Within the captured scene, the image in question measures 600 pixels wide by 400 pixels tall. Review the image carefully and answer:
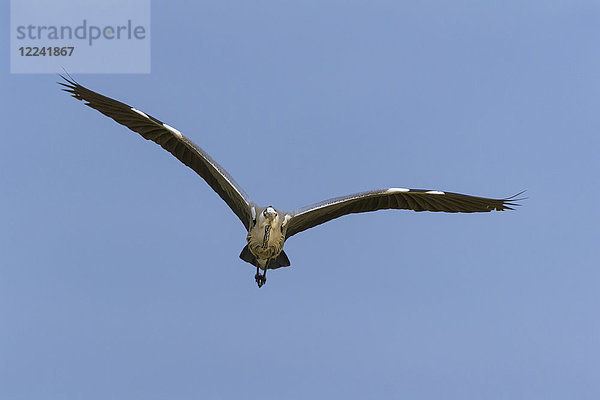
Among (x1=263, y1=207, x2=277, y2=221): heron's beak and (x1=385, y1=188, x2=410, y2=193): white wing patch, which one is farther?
(x1=385, y1=188, x2=410, y2=193): white wing patch

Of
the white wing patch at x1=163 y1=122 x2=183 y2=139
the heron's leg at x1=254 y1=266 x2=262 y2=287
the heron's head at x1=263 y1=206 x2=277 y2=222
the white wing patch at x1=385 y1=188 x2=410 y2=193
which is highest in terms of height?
the white wing patch at x1=163 y1=122 x2=183 y2=139

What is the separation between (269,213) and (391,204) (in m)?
3.26

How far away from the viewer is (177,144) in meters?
18.7

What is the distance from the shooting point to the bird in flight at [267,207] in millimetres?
17875

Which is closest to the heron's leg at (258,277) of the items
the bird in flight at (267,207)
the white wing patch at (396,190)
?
the bird in flight at (267,207)

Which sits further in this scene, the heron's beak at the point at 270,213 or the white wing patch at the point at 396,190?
the white wing patch at the point at 396,190

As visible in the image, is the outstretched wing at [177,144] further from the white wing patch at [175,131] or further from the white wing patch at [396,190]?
the white wing patch at [396,190]

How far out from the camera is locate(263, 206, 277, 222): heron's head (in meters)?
17.5

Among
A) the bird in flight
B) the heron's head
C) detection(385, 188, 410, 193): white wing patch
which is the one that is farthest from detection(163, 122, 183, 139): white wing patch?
detection(385, 188, 410, 193): white wing patch

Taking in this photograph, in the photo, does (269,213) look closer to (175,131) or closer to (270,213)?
(270,213)

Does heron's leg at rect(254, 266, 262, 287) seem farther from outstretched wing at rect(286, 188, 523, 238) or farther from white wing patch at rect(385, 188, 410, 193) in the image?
white wing patch at rect(385, 188, 410, 193)

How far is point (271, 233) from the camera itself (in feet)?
58.3

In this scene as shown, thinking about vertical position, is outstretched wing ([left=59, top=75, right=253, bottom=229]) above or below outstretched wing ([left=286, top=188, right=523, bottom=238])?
above

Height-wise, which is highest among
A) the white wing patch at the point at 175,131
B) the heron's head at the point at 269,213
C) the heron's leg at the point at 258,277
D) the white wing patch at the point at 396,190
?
the white wing patch at the point at 175,131
